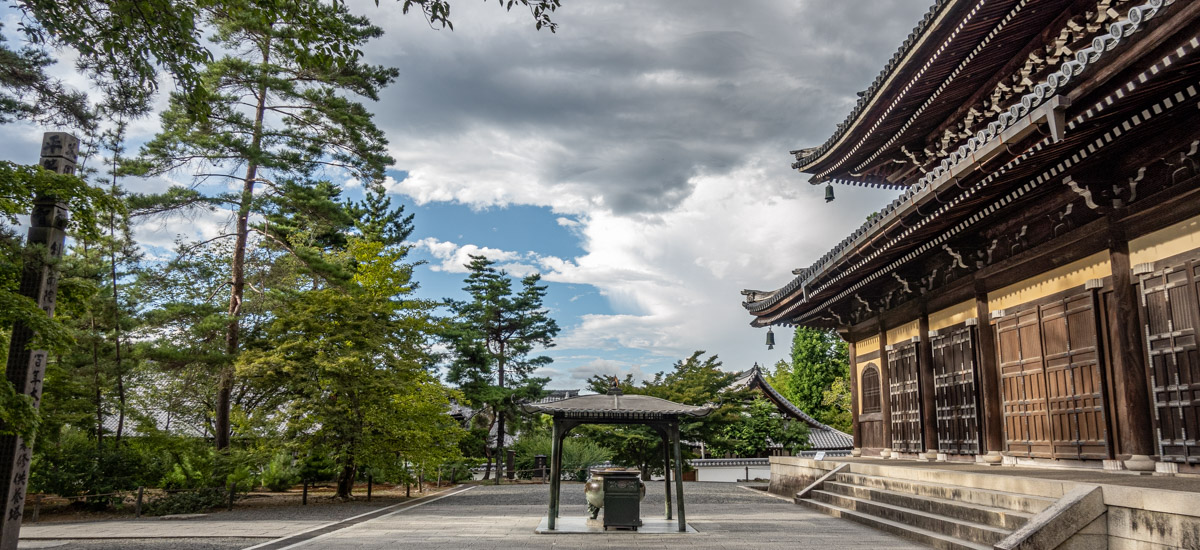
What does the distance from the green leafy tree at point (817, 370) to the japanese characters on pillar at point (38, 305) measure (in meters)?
40.3

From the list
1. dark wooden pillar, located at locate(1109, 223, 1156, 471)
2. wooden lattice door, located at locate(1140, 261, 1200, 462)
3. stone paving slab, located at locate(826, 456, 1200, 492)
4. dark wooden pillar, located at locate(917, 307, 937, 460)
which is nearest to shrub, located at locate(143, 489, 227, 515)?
dark wooden pillar, located at locate(917, 307, 937, 460)

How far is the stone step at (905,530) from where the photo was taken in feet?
26.8

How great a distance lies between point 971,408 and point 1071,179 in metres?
5.22

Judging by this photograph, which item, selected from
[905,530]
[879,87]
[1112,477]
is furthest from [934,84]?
[905,530]

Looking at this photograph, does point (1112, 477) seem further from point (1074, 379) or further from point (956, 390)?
point (956, 390)

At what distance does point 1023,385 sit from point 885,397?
5.12 meters

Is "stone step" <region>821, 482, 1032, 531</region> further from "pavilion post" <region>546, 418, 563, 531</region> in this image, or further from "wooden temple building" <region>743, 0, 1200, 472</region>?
"pavilion post" <region>546, 418, 563, 531</region>

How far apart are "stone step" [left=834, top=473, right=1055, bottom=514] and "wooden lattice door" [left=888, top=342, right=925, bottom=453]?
1764 mm

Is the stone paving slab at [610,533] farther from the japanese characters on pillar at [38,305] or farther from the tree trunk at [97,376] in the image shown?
the tree trunk at [97,376]

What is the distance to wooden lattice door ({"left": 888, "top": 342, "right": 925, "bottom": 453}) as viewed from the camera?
1403 centimetres

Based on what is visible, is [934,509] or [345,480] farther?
[345,480]

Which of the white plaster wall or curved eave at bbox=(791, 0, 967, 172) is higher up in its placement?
curved eave at bbox=(791, 0, 967, 172)

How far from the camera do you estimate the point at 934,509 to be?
9.62 metres

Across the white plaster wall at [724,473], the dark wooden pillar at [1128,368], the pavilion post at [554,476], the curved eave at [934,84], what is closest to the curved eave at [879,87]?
the curved eave at [934,84]
